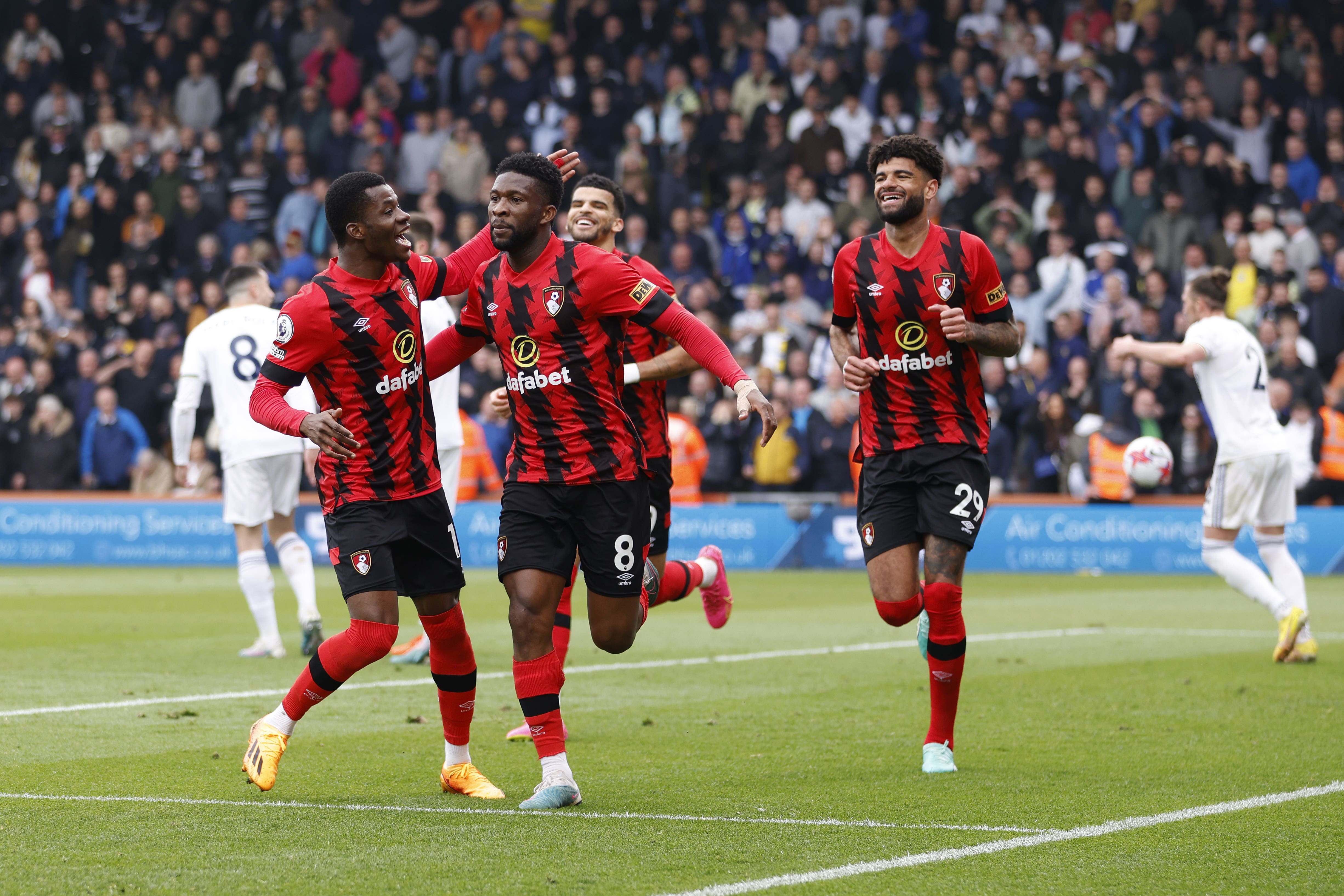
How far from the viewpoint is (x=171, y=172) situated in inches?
1000

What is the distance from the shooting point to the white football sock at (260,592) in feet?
36.6

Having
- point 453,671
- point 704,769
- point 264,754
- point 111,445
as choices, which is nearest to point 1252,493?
Answer: point 704,769

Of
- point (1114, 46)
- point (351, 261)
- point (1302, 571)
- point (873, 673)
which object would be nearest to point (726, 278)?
point (1114, 46)

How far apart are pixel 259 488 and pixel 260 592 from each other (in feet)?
2.20

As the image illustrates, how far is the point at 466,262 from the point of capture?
6.67 meters

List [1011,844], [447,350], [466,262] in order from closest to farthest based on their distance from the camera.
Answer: [1011,844] → [447,350] → [466,262]

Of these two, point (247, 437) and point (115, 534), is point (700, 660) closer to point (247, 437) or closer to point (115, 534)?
point (247, 437)

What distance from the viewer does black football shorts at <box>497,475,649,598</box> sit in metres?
6.06

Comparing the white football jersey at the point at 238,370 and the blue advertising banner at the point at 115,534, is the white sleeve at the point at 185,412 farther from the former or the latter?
the blue advertising banner at the point at 115,534

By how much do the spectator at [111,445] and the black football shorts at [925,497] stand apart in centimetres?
1683

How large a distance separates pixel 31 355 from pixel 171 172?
135 inches

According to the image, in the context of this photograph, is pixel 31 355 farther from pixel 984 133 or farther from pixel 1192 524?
pixel 1192 524

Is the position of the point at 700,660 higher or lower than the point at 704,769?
lower

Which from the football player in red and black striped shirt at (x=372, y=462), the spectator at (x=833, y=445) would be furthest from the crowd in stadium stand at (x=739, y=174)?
the football player in red and black striped shirt at (x=372, y=462)
